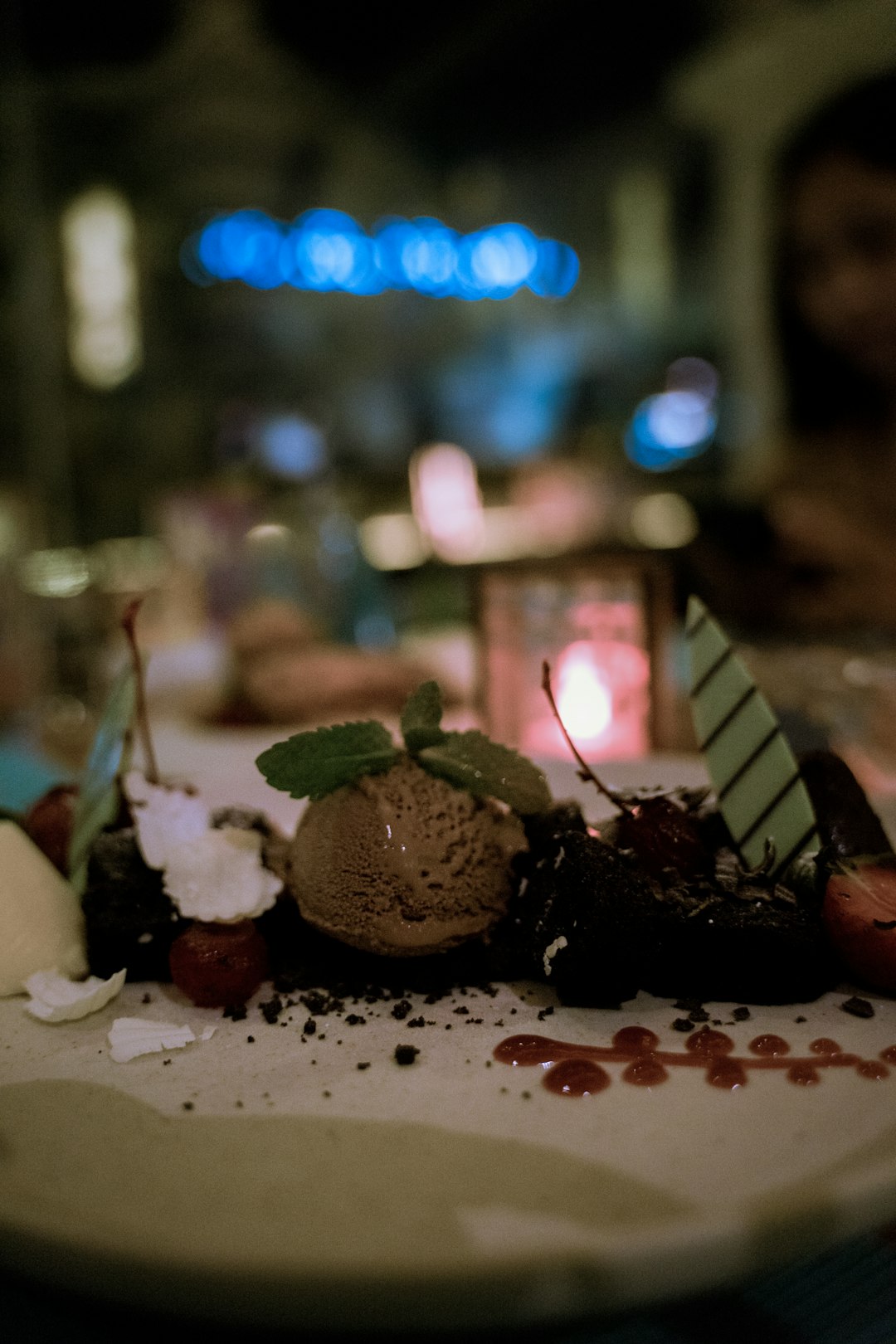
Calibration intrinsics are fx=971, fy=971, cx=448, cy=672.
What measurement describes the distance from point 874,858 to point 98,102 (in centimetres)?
Result: 761

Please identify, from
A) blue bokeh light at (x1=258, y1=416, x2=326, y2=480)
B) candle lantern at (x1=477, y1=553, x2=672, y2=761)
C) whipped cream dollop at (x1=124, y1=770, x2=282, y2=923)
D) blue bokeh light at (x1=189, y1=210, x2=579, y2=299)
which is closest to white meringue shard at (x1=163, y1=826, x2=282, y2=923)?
whipped cream dollop at (x1=124, y1=770, x2=282, y2=923)

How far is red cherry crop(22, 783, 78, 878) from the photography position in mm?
1399

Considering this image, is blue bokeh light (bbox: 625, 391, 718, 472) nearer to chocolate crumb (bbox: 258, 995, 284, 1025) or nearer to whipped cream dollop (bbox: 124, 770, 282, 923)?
whipped cream dollop (bbox: 124, 770, 282, 923)

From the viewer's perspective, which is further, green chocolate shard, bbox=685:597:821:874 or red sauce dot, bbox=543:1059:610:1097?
green chocolate shard, bbox=685:597:821:874

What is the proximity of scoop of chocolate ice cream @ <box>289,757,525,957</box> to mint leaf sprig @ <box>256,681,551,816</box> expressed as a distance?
2 cm

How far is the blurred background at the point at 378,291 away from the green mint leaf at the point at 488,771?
2195 millimetres

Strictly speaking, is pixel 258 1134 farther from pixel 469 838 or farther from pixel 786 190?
pixel 786 190

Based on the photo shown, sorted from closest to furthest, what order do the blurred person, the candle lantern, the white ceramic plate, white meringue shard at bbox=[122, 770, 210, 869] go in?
the white ceramic plate → white meringue shard at bbox=[122, 770, 210, 869] → the candle lantern → the blurred person

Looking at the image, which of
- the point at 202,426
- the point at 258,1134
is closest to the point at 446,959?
the point at 258,1134

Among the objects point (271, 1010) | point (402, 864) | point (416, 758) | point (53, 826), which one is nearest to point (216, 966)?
point (271, 1010)

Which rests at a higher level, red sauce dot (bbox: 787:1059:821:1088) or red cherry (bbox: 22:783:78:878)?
red cherry (bbox: 22:783:78:878)

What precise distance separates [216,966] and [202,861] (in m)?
0.14

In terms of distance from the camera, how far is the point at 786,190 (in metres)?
4.93

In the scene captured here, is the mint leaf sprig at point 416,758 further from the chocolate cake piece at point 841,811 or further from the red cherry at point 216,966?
the chocolate cake piece at point 841,811
